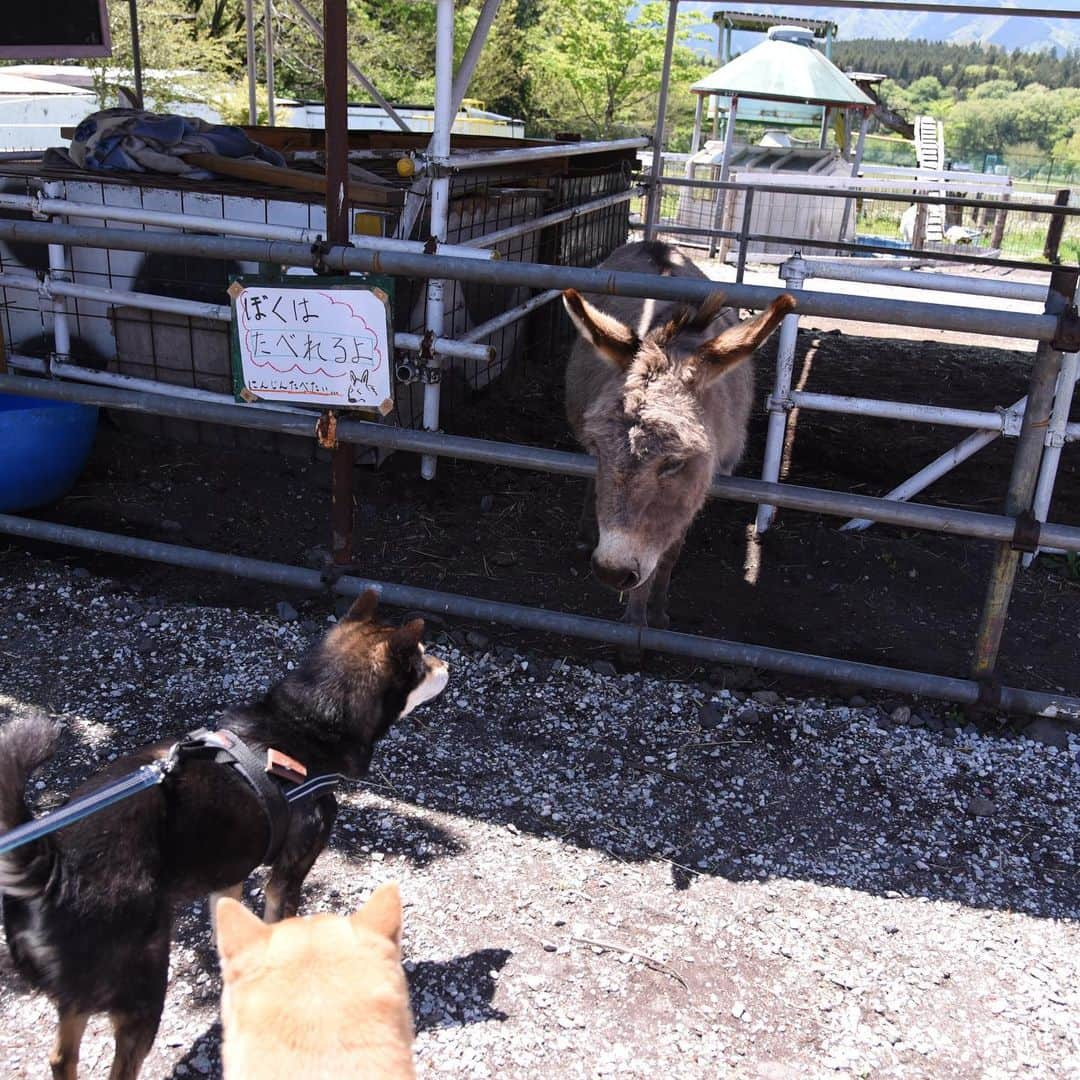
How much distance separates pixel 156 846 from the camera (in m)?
2.30

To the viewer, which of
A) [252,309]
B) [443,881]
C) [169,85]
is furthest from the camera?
[169,85]

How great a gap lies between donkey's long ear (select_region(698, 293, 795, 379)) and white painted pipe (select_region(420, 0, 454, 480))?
1735mm

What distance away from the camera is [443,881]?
3.13 metres

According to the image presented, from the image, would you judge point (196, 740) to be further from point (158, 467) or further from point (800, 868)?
point (158, 467)

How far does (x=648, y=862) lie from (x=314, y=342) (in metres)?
2.35

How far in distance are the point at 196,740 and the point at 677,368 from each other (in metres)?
2.15

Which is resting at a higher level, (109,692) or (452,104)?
(452,104)

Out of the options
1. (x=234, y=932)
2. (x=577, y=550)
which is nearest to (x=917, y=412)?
(x=577, y=550)

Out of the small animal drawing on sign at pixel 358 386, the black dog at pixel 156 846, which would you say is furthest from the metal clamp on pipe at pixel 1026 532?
the small animal drawing on sign at pixel 358 386

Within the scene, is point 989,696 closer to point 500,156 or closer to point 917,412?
point 917,412

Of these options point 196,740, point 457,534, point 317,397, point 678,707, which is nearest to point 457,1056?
point 196,740

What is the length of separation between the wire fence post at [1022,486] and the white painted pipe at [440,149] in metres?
2.71

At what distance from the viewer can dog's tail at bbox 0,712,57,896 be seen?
81.8 inches

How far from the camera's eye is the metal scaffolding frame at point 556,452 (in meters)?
3.52
